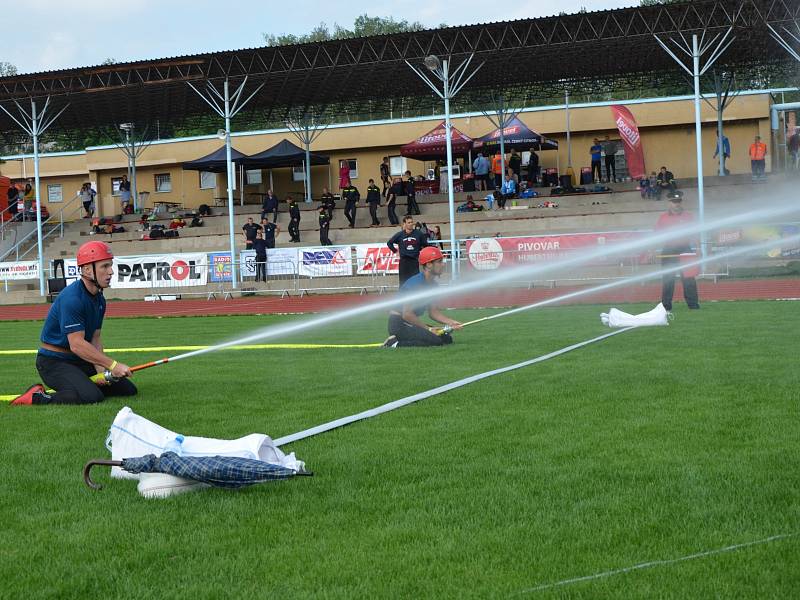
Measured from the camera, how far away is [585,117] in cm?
5084

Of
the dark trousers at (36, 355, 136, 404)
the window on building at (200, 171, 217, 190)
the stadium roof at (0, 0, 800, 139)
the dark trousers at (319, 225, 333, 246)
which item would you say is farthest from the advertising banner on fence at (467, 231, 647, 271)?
the window on building at (200, 171, 217, 190)

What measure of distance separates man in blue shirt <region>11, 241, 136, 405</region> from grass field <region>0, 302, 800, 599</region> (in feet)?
1.07

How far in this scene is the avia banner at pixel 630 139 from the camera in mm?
44438

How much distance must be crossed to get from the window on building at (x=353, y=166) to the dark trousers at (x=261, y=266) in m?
20.8

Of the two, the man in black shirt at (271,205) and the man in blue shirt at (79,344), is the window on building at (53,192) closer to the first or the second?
the man in black shirt at (271,205)

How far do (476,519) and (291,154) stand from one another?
46.6m

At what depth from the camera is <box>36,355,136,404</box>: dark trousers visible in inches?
395

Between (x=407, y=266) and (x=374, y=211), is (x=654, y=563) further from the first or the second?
(x=374, y=211)

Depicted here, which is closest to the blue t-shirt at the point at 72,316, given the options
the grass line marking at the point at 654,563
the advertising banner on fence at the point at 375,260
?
the grass line marking at the point at 654,563

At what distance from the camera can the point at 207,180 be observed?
192ft

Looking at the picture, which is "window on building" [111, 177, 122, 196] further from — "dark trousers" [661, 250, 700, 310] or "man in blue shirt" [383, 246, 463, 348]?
"man in blue shirt" [383, 246, 463, 348]

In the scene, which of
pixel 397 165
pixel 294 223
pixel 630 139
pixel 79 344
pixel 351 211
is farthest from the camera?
pixel 397 165

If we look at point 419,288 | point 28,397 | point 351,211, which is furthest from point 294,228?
point 28,397

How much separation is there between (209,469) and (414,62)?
33.9 m
